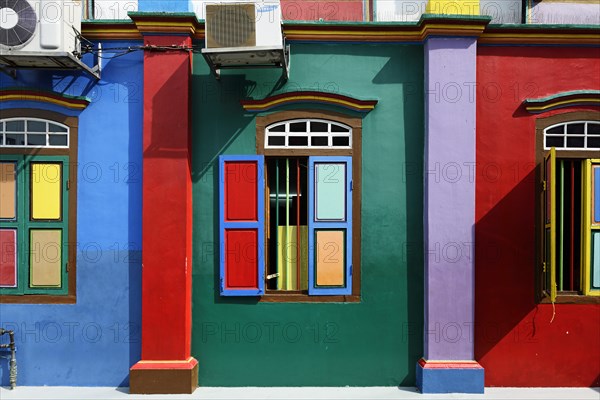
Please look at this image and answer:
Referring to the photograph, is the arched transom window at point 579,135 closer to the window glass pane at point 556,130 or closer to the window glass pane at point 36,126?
the window glass pane at point 556,130

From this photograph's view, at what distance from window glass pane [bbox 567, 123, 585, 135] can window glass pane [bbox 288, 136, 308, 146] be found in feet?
9.72

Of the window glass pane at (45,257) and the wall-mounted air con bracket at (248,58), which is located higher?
the wall-mounted air con bracket at (248,58)

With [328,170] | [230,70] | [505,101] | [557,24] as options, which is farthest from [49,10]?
[557,24]

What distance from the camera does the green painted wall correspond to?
6082 millimetres

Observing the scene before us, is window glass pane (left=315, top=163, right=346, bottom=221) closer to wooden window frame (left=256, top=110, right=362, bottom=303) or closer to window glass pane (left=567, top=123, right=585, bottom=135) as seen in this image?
wooden window frame (left=256, top=110, right=362, bottom=303)

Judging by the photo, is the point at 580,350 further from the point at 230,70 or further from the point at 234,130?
the point at 230,70

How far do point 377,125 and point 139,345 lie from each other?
363 cm

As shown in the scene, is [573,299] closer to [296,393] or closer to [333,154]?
[333,154]

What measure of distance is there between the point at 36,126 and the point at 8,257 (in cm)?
149

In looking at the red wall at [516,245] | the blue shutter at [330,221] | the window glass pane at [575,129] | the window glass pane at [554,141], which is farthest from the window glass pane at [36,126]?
the window glass pane at [575,129]

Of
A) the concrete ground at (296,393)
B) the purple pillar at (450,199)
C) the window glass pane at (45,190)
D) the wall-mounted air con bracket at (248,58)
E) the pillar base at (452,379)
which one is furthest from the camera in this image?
the window glass pane at (45,190)

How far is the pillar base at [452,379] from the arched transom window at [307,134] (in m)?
2.63

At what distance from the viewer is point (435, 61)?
6.01 metres

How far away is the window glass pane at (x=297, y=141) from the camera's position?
241 inches
